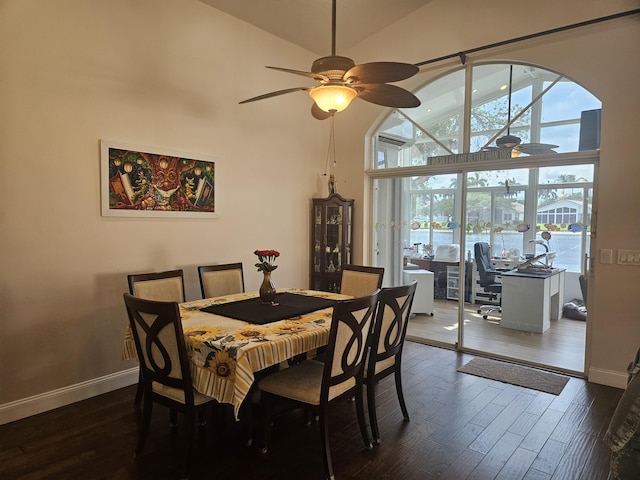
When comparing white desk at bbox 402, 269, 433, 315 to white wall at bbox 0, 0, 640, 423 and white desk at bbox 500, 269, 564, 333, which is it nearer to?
white desk at bbox 500, 269, 564, 333

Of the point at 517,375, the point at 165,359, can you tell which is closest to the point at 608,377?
the point at 517,375

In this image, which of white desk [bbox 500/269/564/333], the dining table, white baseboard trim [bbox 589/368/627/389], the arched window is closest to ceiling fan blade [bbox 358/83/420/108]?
the dining table

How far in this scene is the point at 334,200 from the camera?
5160mm

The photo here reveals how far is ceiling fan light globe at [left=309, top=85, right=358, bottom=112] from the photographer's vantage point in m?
2.70

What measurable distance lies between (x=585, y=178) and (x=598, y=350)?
158 cm

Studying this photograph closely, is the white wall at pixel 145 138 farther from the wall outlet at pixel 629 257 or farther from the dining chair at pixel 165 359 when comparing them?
the dining chair at pixel 165 359

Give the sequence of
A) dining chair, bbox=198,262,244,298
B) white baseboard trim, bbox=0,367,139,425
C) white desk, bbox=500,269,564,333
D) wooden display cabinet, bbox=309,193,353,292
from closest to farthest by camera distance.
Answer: white baseboard trim, bbox=0,367,139,425 < dining chair, bbox=198,262,244,298 < white desk, bbox=500,269,564,333 < wooden display cabinet, bbox=309,193,353,292

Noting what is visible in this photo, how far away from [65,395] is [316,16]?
441 cm

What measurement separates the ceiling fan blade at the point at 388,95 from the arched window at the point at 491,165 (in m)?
1.80

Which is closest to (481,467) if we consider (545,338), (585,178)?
(545,338)

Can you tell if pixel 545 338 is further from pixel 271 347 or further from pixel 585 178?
pixel 271 347

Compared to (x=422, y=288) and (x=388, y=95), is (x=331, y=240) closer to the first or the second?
(x=422, y=288)

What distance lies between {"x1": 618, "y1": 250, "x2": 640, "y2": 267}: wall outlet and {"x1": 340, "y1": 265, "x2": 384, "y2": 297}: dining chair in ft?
6.78

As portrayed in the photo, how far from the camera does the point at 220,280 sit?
3730 mm
